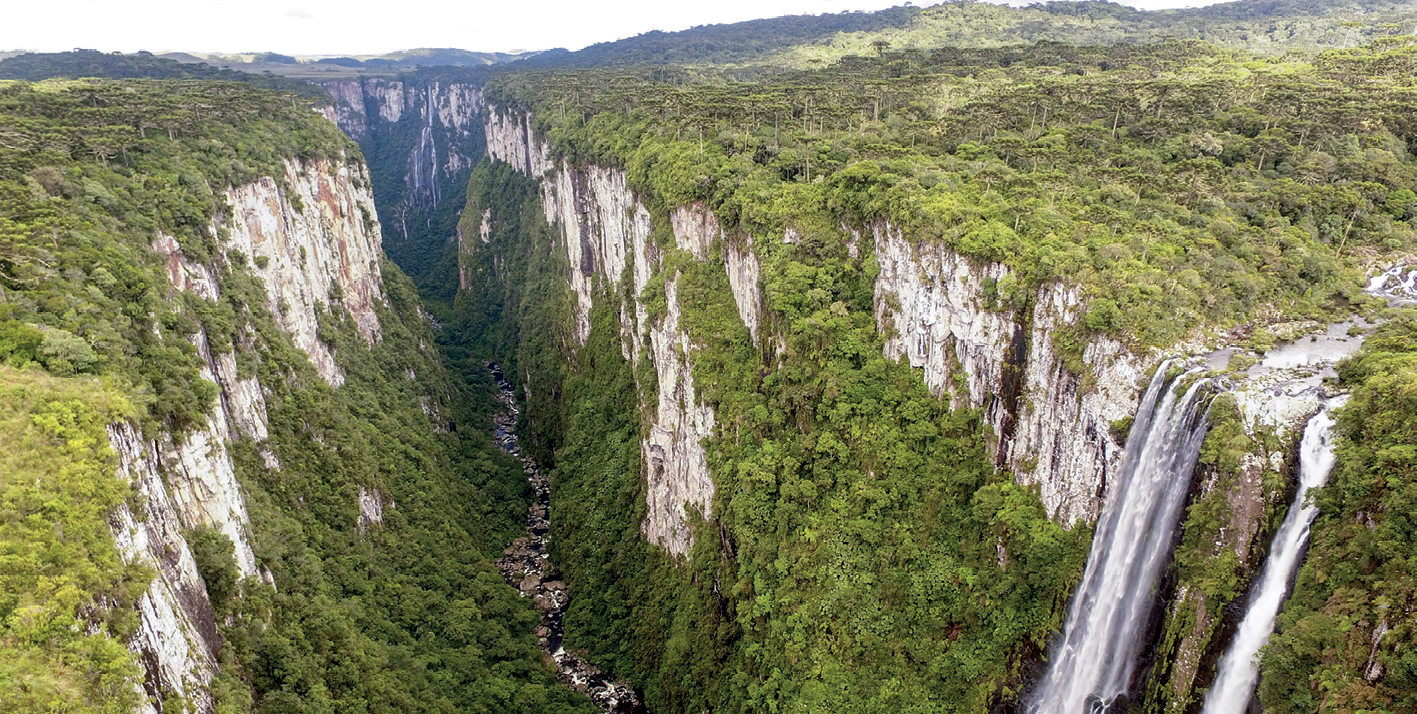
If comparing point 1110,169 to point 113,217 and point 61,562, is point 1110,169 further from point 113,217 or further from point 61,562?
point 113,217

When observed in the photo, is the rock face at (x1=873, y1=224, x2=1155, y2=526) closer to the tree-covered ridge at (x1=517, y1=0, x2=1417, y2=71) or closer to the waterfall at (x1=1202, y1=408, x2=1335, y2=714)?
the waterfall at (x1=1202, y1=408, x2=1335, y2=714)

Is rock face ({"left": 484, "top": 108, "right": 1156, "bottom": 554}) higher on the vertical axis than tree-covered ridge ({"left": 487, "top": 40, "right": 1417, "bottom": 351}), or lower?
lower

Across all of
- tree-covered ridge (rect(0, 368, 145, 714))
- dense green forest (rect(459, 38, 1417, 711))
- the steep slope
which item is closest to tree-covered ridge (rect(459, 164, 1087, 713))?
dense green forest (rect(459, 38, 1417, 711))

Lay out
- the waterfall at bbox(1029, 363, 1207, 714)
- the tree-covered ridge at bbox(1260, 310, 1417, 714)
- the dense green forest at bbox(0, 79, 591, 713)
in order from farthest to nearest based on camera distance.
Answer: the waterfall at bbox(1029, 363, 1207, 714) < the dense green forest at bbox(0, 79, 591, 713) < the tree-covered ridge at bbox(1260, 310, 1417, 714)

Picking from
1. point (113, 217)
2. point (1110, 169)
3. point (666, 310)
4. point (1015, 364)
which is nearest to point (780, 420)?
point (1015, 364)

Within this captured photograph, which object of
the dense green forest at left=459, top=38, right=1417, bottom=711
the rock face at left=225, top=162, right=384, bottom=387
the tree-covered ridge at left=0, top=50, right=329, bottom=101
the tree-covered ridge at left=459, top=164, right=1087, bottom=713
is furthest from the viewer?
the tree-covered ridge at left=0, top=50, right=329, bottom=101
